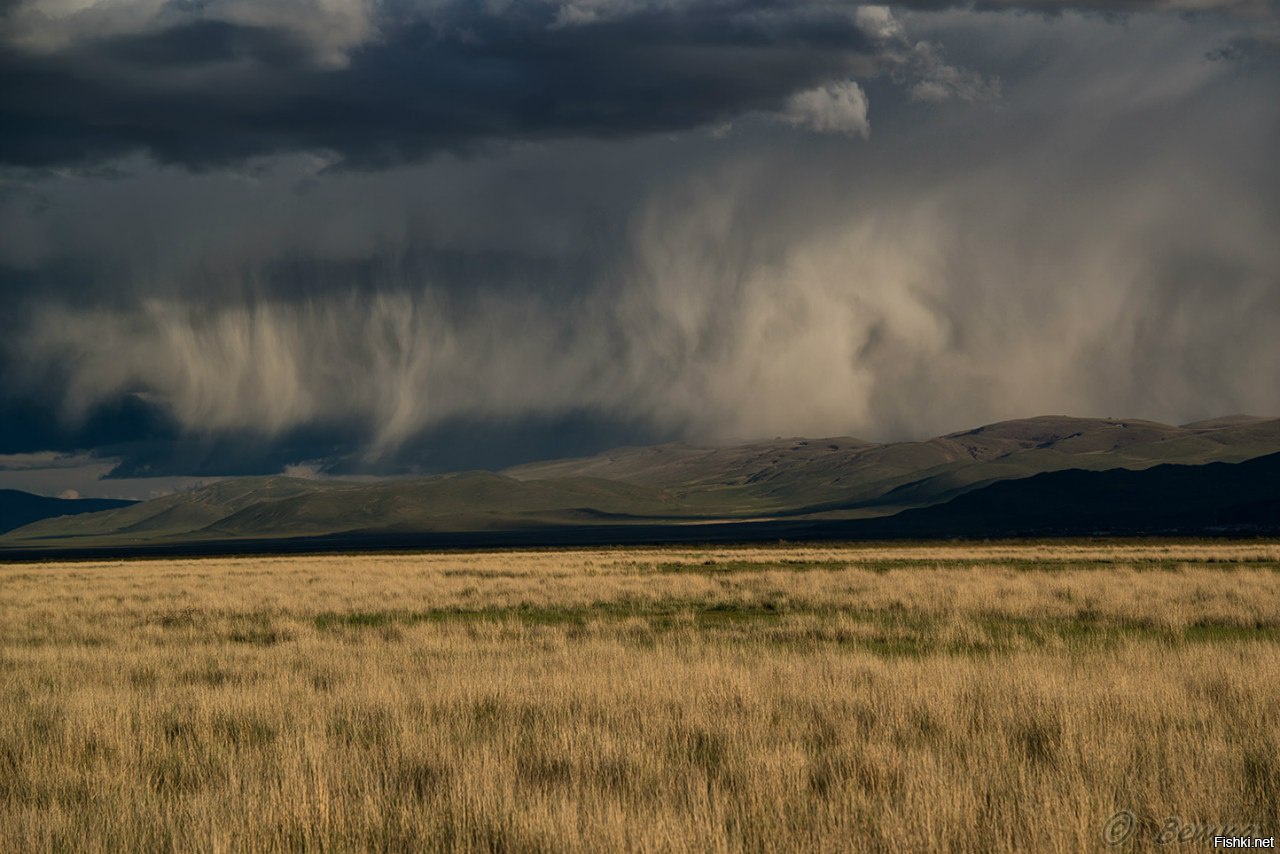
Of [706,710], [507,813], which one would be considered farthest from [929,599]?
[507,813]

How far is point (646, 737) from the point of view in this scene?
10898 mm

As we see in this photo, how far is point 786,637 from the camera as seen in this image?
21.8m

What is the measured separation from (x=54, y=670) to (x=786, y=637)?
1298 cm

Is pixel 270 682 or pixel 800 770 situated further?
pixel 270 682

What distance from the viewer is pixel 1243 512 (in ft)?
566

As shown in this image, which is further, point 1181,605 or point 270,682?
point 1181,605

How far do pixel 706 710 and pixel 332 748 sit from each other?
399 cm

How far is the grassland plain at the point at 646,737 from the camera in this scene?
25.4ft

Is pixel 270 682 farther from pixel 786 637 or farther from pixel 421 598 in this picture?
pixel 421 598

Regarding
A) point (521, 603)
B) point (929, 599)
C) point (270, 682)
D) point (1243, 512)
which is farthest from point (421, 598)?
point (1243, 512)

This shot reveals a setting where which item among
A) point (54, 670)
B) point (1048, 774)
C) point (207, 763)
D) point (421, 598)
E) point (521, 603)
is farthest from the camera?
point (421, 598)

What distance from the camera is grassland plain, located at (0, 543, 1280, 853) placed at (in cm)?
775

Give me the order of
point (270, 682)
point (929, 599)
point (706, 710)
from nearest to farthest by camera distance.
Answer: point (706, 710)
point (270, 682)
point (929, 599)

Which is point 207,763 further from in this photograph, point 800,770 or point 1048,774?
point 1048,774
